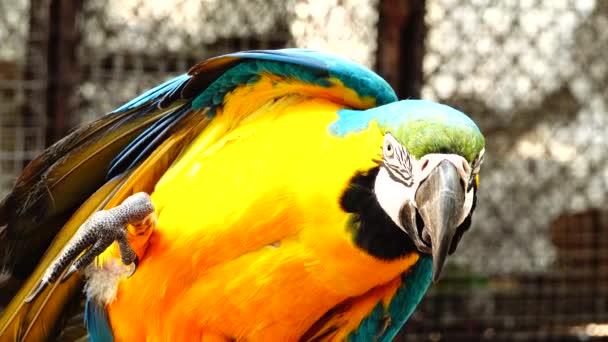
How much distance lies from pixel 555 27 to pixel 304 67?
1.36 metres

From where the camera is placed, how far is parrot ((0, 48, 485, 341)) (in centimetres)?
107

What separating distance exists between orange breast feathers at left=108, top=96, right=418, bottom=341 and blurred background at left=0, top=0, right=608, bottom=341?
0.82 metres

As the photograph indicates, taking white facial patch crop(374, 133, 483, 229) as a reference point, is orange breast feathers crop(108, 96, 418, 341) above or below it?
below

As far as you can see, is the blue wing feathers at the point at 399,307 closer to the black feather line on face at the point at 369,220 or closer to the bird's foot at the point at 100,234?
the black feather line on face at the point at 369,220

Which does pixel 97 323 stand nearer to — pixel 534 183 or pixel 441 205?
pixel 441 205

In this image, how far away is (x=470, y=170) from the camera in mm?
1032

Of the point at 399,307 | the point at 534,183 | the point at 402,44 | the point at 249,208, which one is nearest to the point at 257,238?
the point at 249,208

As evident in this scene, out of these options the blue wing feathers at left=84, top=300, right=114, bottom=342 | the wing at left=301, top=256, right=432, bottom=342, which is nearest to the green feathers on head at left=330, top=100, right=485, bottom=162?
the wing at left=301, top=256, right=432, bottom=342

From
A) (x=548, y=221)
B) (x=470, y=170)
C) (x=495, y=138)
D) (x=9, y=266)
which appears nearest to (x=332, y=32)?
(x=495, y=138)

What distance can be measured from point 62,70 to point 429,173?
1275 mm

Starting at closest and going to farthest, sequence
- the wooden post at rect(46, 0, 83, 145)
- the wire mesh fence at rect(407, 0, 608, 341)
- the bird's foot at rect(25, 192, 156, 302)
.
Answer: the bird's foot at rect(25, 192, 156, 302)
the wooden post at rect(46, 0, 83, 145)
the wire mesh fence at rect(407, 0, 608, 341)

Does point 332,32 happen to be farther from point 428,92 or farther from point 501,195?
point 501,195

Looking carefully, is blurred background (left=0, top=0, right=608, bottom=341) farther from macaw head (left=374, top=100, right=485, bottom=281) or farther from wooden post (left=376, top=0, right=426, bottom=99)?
macaw head (left=374, top=100, right=485, bottom=281)

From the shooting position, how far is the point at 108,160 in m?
1.45
